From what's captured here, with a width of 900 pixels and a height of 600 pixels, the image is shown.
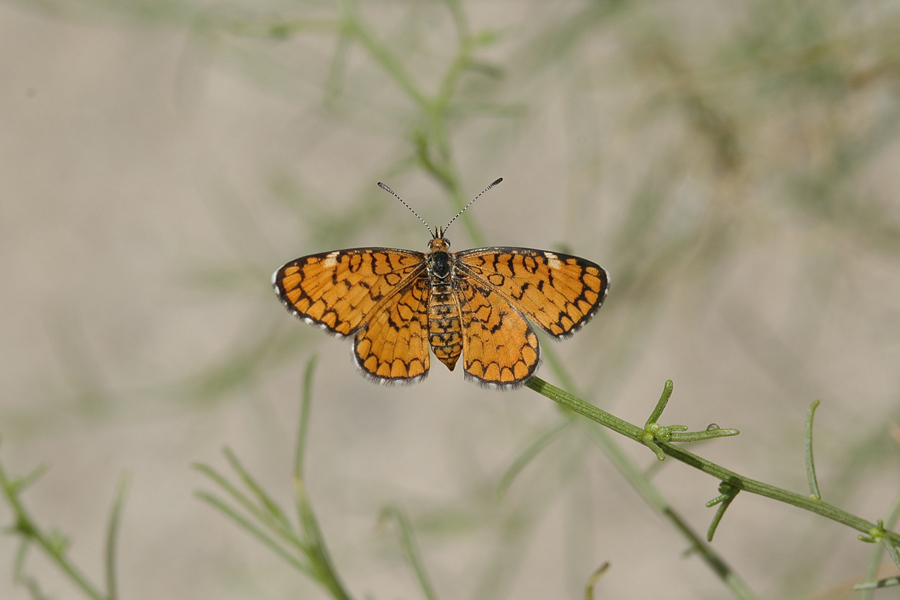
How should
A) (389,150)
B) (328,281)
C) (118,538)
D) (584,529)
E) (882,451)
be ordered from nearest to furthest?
(328,281) < (882,451) < (584,529) < (118,538) < (389,150)

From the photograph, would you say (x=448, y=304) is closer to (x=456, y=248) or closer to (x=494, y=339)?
(x=494, y=339)

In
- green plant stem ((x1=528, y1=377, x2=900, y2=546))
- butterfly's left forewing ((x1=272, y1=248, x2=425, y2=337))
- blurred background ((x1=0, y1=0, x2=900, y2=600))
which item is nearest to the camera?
green plant stem ((x1=528, y1=377, x2=900, y2=546))

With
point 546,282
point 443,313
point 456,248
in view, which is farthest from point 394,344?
point 456,248

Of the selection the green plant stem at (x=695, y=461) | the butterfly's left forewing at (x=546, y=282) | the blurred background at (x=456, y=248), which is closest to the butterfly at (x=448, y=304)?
the butterfly's left forewing at (x=546, y=282)

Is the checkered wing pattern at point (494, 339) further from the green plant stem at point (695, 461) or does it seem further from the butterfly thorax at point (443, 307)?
the green plant stem at point (695, 461)

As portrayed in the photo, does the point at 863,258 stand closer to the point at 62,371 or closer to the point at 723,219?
the point at 723,219

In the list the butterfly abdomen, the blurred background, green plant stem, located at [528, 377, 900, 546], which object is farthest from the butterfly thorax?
the blurred background

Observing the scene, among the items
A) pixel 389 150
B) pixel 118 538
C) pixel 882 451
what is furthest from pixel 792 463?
pixel 118 538

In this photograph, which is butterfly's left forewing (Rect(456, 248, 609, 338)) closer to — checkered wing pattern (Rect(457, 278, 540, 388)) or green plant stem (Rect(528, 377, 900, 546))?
checkered wing pattern (Rect(457, 278, 540, 388))
